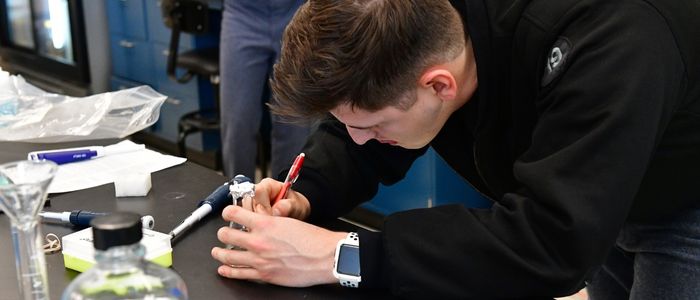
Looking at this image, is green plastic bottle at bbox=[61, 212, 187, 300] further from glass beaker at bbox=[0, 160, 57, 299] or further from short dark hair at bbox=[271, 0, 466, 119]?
short dark hair at bbox=[271, 0, 466, 119]

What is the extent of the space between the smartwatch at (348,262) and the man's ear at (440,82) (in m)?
0.21

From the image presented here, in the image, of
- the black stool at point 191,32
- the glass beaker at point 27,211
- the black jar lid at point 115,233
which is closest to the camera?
the black jar lid at point 115,233

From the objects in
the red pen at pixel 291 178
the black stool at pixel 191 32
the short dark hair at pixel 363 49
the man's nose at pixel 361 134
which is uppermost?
the short dark hair at pixel 363 49

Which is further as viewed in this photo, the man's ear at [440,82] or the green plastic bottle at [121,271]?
the man's ear at [440,82]

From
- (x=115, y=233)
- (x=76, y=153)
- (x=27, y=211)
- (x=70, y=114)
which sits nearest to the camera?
(x=115, y=233)

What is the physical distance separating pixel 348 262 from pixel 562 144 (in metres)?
0.29

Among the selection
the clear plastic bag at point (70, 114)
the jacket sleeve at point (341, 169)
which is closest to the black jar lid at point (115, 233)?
the jacket sleeve at point (341, 169)

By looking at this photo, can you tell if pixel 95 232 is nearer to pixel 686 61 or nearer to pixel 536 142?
pixel 536 142

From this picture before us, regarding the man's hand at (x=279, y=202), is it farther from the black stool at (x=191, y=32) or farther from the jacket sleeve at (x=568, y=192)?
the black stool at (x=191, y=32)

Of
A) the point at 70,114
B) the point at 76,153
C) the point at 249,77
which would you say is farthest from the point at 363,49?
the point at 249,77

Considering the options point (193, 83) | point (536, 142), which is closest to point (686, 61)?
point (536, 142)

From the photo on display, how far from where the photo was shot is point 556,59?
3.34 ft

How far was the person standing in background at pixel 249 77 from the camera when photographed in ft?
8.69

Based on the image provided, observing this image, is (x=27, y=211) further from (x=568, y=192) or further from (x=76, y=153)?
(x=76, y=153)
